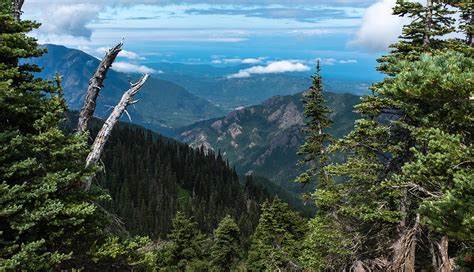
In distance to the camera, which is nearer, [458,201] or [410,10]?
[458,201]

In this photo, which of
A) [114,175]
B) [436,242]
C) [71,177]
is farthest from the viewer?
[114,175]

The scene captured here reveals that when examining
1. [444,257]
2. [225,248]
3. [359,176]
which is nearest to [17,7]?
[359,176]

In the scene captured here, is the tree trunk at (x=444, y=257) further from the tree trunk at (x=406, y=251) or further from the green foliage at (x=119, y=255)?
the green foliage at (x=119, y=255)

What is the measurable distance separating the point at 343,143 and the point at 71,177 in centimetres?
1264

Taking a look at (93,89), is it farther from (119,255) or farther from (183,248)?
(183,248)

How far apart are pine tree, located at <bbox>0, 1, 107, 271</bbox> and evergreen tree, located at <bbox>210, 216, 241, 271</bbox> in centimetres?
5536

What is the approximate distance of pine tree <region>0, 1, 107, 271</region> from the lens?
1046 cm

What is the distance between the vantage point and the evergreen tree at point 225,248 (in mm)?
66500

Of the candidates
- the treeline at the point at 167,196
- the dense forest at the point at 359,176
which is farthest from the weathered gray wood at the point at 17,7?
the treeline at the point at 167,196

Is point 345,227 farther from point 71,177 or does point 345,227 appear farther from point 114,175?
point 114,175

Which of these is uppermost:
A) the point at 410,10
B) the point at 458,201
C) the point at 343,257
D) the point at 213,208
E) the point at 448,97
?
the point at 410,10

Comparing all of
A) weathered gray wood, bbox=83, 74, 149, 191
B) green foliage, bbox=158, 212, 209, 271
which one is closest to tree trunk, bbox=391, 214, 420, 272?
weathered gray wood, bbox=83, 74, 149, 191

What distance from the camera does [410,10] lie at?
19297 mm

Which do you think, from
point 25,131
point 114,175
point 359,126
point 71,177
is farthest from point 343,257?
point 114,175
